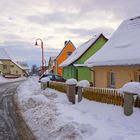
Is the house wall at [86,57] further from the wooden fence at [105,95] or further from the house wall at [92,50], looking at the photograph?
the wooden fence at [105,95]

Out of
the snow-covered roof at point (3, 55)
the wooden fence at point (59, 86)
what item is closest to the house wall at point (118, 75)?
the wooden fence at point (59, 86)

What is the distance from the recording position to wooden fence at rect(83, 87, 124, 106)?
12.2 meters

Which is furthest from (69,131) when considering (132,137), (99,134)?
(132,137)

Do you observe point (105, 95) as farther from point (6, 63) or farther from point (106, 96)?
point (6, 63)

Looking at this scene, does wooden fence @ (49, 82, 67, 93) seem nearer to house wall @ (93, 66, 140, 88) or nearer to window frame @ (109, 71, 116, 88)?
house wall @ (93, 66, 140, 88)

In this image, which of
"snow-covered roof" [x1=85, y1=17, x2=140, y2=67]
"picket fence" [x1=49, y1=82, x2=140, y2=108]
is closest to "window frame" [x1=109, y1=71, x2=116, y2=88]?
"snow-covered roof" [x1=85, y1=17, x2=140, y2=67]

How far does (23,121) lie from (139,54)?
6691mm

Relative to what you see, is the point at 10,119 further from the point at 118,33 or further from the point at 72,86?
the point at 118,33

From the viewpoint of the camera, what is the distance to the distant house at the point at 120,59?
16.8 metres

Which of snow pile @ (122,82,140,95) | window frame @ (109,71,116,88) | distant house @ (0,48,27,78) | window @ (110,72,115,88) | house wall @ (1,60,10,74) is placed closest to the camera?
snow pile @ (122,82,140,95)

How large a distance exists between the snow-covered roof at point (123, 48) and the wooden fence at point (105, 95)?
252 cm

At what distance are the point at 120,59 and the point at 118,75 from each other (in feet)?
8.81

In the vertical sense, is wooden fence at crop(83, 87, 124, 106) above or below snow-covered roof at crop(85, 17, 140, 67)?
below

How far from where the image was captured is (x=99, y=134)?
8.71m
